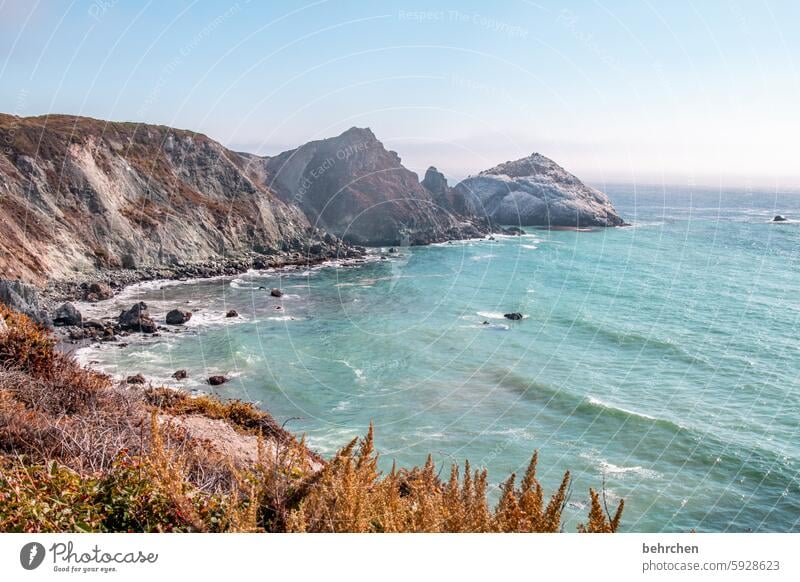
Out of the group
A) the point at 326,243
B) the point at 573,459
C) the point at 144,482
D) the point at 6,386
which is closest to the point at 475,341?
the point at 573,459

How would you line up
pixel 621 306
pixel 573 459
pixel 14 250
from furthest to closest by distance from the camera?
1. pixel 621 306
2. pixel 14 250
3. pixel 573 459

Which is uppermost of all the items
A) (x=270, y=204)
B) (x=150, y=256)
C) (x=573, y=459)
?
Answer: (x=270, y=204)

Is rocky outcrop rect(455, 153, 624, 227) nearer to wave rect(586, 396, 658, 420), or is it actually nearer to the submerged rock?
the submerged rock

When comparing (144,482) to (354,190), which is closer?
(144,482)

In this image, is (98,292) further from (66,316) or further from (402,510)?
(402,510)

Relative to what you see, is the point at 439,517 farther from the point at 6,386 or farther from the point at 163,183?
the point at 163,183

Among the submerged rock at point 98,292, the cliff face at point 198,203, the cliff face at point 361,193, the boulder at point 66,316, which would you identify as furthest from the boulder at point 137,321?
the cliff face at point 361,193

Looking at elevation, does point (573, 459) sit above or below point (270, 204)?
below

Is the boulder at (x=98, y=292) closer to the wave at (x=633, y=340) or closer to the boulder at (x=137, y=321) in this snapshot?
the boulder at (x=137, y=321)
